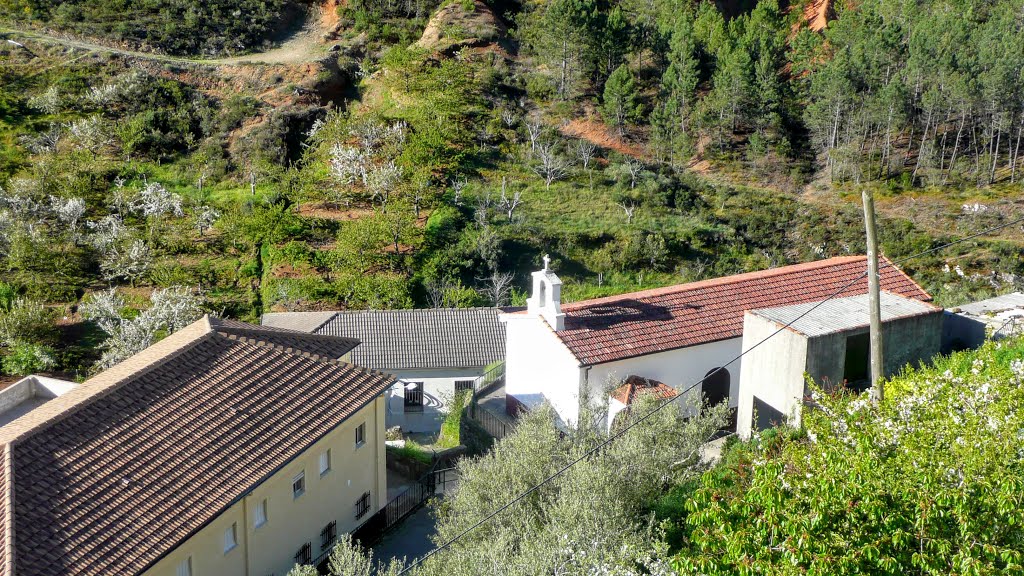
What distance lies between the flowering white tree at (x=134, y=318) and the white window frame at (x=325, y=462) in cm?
1476

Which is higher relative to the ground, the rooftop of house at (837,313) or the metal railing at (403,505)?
the rooftop of house at (837,313)

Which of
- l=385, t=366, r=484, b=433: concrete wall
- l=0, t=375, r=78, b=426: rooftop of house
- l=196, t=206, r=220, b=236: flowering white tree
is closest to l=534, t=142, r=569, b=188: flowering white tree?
l=196, t=206, r=220, b=236: flowering white tree

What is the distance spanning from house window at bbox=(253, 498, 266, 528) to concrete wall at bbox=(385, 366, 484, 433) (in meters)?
11.2

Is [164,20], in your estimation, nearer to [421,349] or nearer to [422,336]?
[422,336]

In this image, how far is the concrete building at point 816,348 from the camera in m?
21.3

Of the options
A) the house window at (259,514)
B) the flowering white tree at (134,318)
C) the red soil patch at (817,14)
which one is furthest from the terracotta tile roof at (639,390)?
the red soil patch at (817,14)

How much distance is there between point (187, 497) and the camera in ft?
57.5

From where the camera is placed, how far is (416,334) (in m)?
32.7

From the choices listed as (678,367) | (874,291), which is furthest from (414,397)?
(874,291)

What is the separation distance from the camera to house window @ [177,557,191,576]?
1728cm

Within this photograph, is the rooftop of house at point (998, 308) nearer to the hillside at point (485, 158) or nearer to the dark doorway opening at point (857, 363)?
the dark doorway opening at point (857, 363)

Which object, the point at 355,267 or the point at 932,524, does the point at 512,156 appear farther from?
the point at 932,524

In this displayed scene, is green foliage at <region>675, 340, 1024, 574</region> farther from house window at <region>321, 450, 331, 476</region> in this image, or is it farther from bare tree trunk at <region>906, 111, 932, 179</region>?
bare tree trunk at <region>906, 111, 932, 179</region>

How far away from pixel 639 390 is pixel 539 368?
3.23 m
